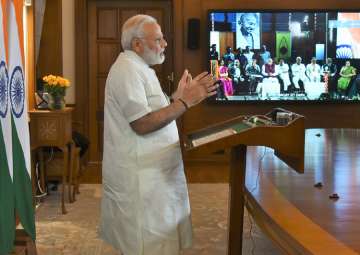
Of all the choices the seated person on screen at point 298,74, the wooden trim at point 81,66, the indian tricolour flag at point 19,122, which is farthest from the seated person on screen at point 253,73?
the indian tricolour flag at point 19,122

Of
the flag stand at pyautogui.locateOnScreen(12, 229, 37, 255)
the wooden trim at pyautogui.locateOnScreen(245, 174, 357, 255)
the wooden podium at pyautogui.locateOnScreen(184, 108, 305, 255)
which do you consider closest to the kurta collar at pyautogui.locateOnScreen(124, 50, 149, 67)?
the wooden podium at pyautogui.locateOnScreen(184, 108, 305, 255)

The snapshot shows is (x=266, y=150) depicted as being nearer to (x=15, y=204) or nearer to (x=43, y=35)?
(x=15, y=204)

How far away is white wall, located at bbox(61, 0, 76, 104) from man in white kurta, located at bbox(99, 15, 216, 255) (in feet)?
14.8

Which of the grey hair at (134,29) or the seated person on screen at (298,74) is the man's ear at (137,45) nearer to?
the grey hair at (134,29)

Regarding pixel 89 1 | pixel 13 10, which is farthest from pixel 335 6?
pixel 13 10

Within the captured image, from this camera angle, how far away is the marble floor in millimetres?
3699

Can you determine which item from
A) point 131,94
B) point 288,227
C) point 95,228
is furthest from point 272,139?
point 95,228

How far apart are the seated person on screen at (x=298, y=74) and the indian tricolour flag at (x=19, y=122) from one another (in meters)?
4.45

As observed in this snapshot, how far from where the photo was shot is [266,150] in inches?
148

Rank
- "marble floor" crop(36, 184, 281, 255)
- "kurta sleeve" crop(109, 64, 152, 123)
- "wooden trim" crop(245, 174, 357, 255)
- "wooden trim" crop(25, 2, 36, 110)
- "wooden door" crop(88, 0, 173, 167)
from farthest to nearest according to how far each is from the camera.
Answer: "wooden door" crop(88, 0, 173, 167) < "wooden trim" crop(25, 2, 36, 110) < "marble floor" crop(36, 184, 281, 255) < "kurta sleeve" crop(109, 64, 152, 123) < "wooden trim" crop(245, 174, 357, 255)

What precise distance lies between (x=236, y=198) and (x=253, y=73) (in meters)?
4.51

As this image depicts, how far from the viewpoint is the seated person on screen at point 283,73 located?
22.3 ft

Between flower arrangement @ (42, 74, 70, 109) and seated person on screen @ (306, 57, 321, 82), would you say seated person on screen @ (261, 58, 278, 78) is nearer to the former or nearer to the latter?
seated person on screen @ (306, 57, 321, 82)

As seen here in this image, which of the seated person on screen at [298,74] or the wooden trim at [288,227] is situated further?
the seated person on screen at [298,74]
